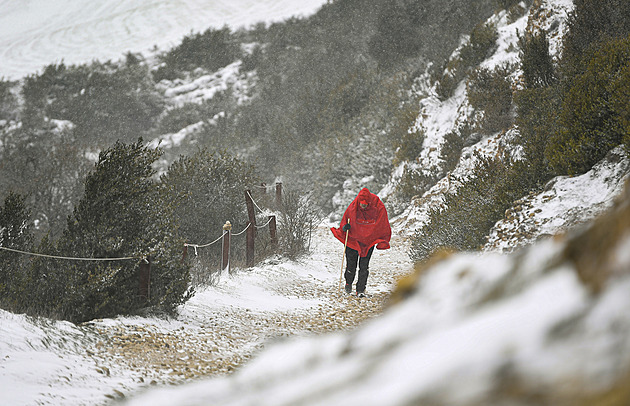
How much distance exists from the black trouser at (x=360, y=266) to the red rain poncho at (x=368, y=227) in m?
0.09

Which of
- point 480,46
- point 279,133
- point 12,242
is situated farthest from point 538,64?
point 279,133

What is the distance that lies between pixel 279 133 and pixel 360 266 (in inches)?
704

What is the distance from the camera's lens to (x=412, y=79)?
63.3 feet

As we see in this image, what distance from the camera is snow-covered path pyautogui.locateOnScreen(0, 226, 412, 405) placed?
9.32 feet

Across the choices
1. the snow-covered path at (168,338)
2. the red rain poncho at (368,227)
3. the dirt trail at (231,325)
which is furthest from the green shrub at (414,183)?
the red rain poncho at (368,227)

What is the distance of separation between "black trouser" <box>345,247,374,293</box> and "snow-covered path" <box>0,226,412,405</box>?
10.0 inches

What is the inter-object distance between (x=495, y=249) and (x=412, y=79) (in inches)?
616

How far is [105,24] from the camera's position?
36344 mm

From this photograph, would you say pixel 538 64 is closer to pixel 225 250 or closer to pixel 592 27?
pixel 592 27

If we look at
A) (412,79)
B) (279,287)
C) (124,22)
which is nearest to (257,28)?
(124,22)

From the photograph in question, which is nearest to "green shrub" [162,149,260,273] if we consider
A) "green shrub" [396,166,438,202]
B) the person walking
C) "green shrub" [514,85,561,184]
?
the person walking

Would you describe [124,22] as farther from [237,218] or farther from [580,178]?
[580,178]

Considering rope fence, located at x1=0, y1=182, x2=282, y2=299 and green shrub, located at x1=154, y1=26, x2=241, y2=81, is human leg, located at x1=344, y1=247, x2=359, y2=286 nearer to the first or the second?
rope fence, located at x1=0, y1=182, x2=282, y2=299

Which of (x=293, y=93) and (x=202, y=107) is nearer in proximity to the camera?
(x=293, y=93)
